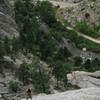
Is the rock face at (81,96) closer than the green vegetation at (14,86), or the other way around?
the rock face at (81,96)

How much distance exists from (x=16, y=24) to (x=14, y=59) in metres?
13.3

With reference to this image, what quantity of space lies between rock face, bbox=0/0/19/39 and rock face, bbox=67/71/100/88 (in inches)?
519

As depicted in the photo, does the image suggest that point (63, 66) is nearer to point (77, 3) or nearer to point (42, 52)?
point (42, 52)

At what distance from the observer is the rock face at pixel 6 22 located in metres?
50.2

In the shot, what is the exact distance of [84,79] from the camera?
3959 centimetres

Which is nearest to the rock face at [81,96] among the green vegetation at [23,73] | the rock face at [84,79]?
the rock face at [84,79]

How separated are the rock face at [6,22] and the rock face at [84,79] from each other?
1319 cm

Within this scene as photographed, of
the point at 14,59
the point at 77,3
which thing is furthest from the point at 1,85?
the point at 77,3

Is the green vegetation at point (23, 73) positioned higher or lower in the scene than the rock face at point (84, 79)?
higher

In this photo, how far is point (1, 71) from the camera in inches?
1583

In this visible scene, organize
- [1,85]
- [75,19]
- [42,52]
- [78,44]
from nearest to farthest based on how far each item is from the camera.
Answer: [1,85] → [42,52] → [78,44] → [75,19]

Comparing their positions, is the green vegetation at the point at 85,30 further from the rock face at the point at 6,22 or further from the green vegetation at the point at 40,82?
the green vegetation at the point at 40,82

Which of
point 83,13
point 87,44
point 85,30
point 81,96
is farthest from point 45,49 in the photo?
point 81,96

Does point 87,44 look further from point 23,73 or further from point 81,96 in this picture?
point 81,96
